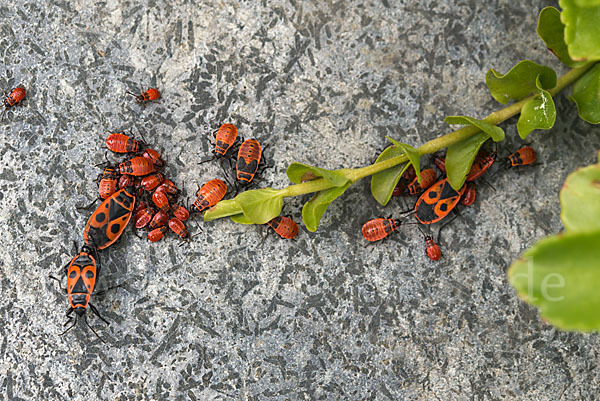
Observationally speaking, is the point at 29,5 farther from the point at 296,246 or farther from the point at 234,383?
the point at 234,383

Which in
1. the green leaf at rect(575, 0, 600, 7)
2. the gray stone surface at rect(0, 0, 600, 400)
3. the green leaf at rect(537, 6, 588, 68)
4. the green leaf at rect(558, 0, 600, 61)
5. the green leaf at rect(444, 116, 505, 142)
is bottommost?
the gray stone surface at rect(0, 0, 600, 400)

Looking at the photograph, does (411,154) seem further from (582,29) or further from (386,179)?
(582,29)

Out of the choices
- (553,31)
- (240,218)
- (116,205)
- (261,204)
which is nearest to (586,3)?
(553,31)

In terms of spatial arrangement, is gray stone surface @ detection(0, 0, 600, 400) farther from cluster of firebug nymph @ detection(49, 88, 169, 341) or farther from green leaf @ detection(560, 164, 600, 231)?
green leaf @ detection(560, 164, 600, 231)

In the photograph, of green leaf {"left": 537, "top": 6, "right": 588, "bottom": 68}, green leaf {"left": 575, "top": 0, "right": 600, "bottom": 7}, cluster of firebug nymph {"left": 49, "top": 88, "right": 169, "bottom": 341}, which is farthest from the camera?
cluster of firebug nymph {"left": 49, "top": 88, "right": 169, "bottom": 341}

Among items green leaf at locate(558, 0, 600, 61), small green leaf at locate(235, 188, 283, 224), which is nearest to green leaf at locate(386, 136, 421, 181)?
small green leaf at locate(235, 188, 283, 224)

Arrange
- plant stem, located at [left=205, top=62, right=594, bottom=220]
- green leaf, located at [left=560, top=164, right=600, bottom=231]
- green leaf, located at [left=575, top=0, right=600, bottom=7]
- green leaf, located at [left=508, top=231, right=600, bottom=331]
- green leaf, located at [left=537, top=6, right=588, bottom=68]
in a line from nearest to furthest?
green leaf, located at [left=508, top=231, right=600, bottom=331], green leaf, located at [left=560, top=164, right=600, bottom=231], green leaf, located at [left=575, top=0, right=600, bottom=7], green leaf, located at [left=537, top=6, right=588, bottom=68], plant stem, located at [left=205, top=62, right=594, bottom=220]

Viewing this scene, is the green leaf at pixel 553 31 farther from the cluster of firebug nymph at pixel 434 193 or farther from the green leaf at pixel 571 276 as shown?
the green leaf at pixel 571 276
